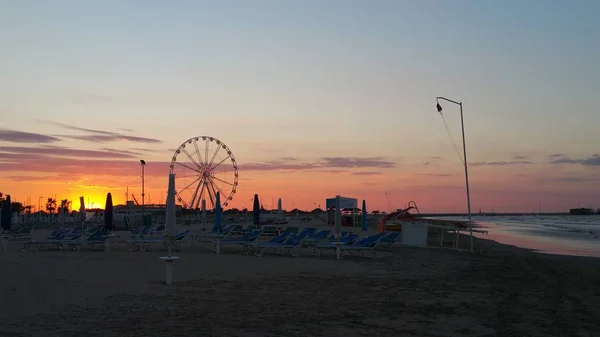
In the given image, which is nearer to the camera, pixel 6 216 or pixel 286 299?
pixel 286 299

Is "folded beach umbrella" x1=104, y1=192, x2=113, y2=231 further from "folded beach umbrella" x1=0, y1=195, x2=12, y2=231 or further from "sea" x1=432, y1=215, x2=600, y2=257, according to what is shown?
"sea" x1=432, y1=215, x2=600, y2=257

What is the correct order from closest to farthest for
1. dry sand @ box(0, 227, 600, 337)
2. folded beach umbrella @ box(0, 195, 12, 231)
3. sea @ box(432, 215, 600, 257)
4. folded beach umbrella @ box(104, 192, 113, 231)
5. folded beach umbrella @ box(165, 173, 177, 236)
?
dry sand @ box(0, 227, 600, 337) < folded beach umbrella @ box(165, 173, 177, 236) < folded beach umbrella @ box(104, 192, 113, 231) < folded beach umbrella @ box(0, 195, 12, 231) < sea @ box(432, 215, 600, 257)

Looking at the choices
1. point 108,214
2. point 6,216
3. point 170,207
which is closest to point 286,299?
point 170,207

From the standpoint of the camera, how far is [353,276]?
1202 centimetres

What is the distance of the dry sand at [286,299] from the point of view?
6.71m

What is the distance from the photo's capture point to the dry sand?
6.71 metres

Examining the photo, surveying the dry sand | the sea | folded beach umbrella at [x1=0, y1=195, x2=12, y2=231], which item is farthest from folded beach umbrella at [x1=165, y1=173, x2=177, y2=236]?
the sea

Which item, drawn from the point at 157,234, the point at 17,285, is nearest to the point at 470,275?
the point at 17,285

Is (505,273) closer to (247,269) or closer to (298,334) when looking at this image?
(247,269)

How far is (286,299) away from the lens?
8.69m

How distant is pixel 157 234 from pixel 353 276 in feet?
43.7

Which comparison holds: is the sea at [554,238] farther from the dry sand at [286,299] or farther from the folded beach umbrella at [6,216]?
the folded beach umbrella at [6,216]

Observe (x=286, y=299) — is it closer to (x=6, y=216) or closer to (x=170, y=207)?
(x=170, y=207)

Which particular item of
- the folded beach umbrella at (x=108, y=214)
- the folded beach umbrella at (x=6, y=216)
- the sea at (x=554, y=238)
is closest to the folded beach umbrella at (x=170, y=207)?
the folded beach umbrella at (x=108, y=214)
